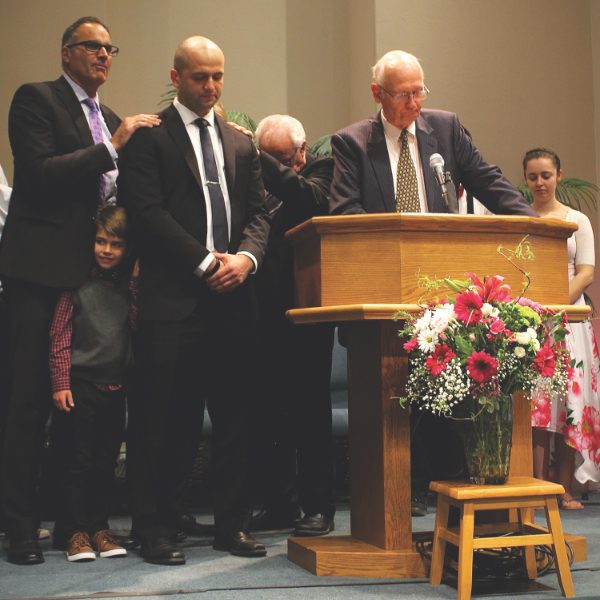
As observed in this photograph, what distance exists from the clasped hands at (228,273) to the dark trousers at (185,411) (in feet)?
0.42

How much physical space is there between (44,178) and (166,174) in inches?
15.6

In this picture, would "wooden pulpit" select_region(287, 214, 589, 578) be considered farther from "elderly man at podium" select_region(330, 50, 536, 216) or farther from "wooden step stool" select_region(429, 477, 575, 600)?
"elderly man at podium" select_region(330, 50, 536, 216)

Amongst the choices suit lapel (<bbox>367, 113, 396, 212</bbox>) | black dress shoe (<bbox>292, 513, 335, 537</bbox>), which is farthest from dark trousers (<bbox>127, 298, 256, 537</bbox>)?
suit lapel (<bbox>367, 113, 396, 212</bbox>)

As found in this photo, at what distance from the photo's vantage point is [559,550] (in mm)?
2764

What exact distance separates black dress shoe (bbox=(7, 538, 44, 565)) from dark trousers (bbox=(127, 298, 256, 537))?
320 mm

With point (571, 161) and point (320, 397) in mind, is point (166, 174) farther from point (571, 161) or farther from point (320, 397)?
point (571, 161)

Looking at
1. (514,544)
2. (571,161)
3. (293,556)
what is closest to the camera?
(514,544)

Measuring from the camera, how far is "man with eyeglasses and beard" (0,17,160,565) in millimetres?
3295

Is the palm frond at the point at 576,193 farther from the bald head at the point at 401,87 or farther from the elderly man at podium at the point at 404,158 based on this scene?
the bald head at the point at 401,87

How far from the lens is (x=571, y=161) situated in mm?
6277

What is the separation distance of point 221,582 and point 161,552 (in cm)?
35

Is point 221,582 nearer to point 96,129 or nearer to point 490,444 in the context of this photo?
point 490,444

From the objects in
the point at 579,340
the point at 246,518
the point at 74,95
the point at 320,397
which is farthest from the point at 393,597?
the point at 579,340

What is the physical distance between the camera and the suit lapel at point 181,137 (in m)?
3.35
